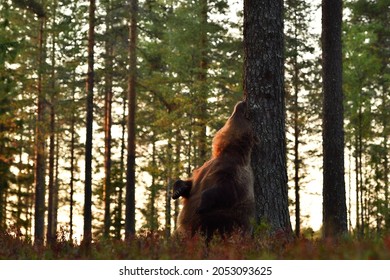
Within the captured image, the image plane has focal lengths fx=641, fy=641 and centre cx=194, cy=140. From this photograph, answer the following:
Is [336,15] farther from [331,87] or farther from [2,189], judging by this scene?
[2,189]

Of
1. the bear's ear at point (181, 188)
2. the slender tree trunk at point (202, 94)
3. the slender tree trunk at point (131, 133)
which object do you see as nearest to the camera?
the bear's ear at point (181, 188)

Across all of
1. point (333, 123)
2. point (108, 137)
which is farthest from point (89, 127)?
point (333, 123)

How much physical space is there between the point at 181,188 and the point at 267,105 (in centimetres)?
213

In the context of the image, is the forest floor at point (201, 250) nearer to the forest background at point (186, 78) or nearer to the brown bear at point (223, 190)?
the brown bear at point (223, 190)

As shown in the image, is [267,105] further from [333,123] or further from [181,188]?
[333,123]

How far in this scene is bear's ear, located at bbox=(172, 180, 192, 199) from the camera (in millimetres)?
9316

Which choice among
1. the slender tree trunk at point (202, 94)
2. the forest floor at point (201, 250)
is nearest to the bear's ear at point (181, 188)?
the forest floor at point (201, 250)

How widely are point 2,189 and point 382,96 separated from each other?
24.4 m

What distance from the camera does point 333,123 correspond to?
14.6 meters

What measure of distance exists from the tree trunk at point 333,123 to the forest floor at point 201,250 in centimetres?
774

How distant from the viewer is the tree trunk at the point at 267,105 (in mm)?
10375

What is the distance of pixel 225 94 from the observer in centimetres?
3133

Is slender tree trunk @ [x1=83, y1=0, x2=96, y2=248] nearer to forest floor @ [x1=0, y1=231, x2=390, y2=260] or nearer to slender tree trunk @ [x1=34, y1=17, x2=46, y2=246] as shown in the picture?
slender tree trunk @ [x1=34, y1=17, x2=46, y2=246]

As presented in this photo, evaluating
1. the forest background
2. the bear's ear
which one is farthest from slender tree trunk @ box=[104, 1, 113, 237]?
the bear's ear
